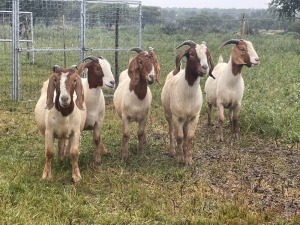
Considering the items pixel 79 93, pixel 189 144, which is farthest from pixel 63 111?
pixel 189 144

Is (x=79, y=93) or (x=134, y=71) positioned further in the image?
(x=134, y=71)

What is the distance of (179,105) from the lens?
6820 millimetres

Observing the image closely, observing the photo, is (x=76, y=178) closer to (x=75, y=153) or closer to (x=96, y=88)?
(x=75, y=153)

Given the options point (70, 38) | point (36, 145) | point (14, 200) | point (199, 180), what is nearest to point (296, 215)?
point (199, 180)

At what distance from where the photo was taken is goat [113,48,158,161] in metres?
6.52

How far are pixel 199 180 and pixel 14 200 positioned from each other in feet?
7.66

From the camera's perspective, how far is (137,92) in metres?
6.76

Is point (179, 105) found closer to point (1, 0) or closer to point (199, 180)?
point (199, 180)

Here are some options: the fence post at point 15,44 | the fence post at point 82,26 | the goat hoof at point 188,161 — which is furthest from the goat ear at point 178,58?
the fence post at point 15,44

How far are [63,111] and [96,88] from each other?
110cm

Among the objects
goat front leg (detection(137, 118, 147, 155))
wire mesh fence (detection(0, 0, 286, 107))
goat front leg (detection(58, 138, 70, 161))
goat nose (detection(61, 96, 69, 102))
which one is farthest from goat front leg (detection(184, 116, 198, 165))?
wire mesh fence (detection(0, 0, 286, 107))

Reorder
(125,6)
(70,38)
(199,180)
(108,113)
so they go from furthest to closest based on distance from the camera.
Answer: (70,38), (125,6), (108,113), (199,180)

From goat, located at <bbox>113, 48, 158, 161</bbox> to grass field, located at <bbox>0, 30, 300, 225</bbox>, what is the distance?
0.53 m

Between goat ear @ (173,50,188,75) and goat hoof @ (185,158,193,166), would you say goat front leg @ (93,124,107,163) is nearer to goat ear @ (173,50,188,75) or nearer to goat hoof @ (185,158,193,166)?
goat hoof @ (185,158,193,166)
